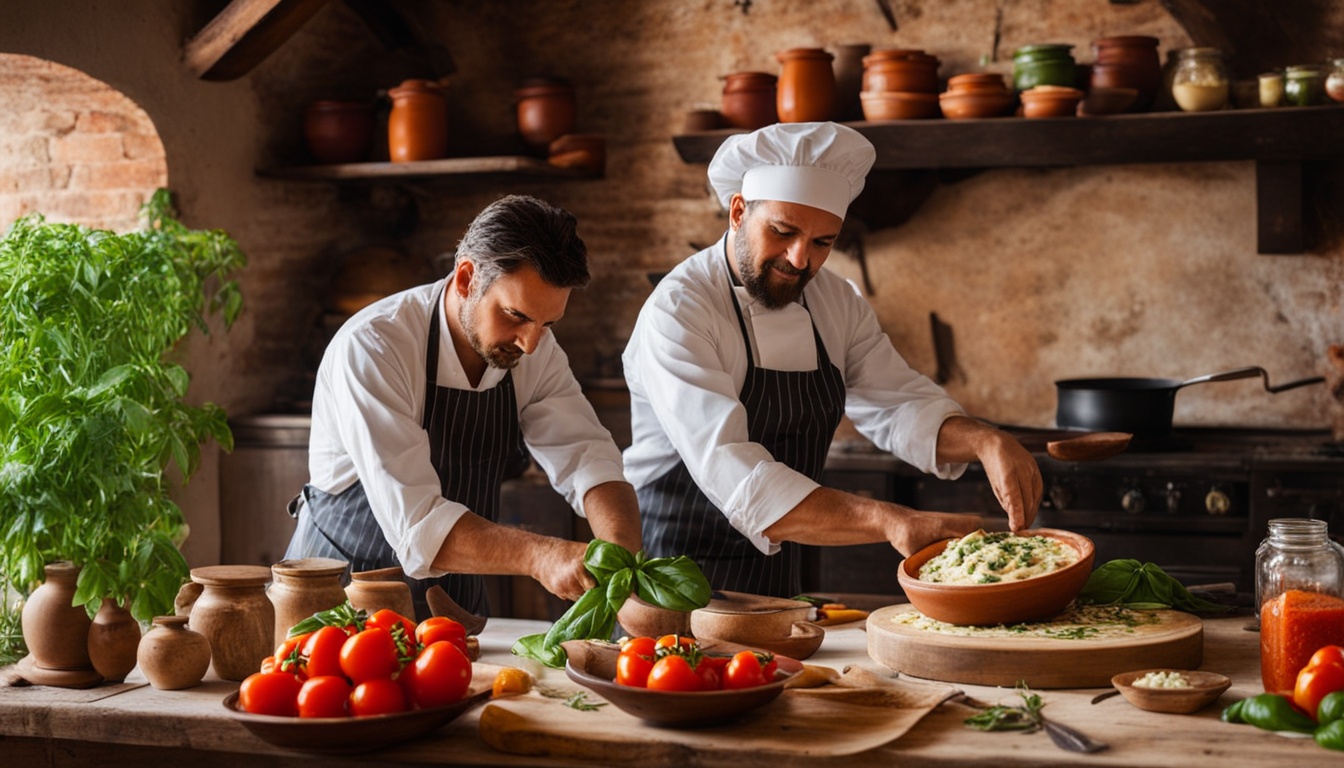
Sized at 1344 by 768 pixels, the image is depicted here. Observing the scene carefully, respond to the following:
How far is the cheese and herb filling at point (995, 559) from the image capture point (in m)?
2.44

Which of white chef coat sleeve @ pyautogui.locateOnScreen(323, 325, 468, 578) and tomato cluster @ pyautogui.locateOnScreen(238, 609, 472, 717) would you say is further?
white chef coat sleeve @ pyautogui.locateOnScreen(323, 325, 468, 578)

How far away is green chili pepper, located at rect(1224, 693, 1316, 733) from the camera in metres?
1.95

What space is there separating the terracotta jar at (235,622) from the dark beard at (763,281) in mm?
1261

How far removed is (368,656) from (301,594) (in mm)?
413

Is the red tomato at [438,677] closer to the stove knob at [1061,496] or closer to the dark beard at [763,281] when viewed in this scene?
the dark beard at [763,281]

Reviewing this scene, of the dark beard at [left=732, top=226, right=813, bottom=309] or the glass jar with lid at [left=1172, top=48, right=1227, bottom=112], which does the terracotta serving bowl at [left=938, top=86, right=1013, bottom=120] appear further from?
the dark beard at [left=732, top=226, right=813, bottom=309]

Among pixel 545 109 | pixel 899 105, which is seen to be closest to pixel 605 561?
pixel 899 105

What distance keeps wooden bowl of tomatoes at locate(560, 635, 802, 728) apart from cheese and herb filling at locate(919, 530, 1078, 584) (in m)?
0.50

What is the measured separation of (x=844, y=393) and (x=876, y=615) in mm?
856

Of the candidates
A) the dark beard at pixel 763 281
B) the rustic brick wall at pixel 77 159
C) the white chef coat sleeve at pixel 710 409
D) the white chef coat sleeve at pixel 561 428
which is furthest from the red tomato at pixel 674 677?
the rustic brick wall at pixel 77 159

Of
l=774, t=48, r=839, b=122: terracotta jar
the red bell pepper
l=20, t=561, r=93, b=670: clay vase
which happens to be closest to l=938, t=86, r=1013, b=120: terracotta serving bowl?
l=774, t=48, r=839, b=122: terracotta jar

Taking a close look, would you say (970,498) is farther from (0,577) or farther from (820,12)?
(0,577)

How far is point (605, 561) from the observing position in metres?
2.32

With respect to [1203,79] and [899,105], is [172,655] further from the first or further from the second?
[1203,79]
